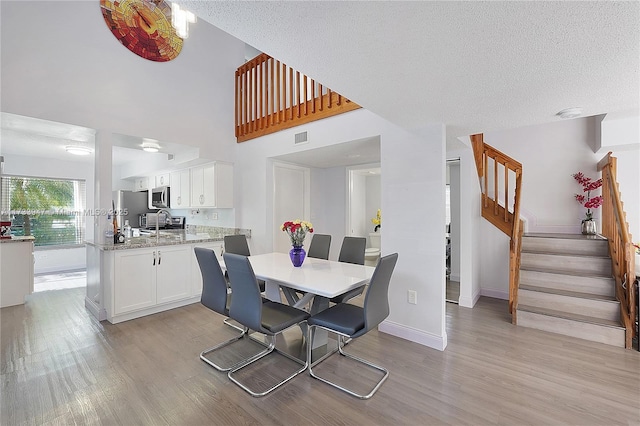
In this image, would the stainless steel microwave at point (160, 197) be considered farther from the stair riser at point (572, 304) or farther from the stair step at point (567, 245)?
the stair step at point (567, 245)

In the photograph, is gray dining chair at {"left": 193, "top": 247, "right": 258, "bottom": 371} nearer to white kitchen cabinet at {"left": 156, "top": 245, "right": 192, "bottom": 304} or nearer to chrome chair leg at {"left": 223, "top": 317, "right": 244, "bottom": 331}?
chrome chair leg at {"left": 223, "top": 317, "right": 244, "bottom": 331}

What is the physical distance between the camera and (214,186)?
183 inches

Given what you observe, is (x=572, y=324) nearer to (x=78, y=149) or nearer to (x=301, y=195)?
(x=301, y=195)

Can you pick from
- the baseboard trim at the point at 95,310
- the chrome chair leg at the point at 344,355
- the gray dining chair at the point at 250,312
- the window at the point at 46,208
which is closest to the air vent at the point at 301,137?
the gray dining chair at the point at 250,312

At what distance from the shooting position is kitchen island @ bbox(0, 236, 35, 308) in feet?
12.9

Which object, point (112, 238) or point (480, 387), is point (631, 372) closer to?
point (480, 387)

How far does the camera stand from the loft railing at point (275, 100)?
3.66m

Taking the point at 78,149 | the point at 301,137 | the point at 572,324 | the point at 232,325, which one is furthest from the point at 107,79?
the point at 572,324

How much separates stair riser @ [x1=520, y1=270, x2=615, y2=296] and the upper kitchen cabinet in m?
4.54

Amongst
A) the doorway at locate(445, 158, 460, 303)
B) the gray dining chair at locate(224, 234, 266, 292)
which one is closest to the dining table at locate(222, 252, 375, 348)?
the gray dining chair at locate(224, 234, 266, 292)

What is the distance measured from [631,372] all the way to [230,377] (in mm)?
3263

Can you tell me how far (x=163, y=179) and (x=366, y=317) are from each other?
5.54 metres

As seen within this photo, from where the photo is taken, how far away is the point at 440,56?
148cm

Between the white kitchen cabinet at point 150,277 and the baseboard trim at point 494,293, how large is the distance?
4.51 m
